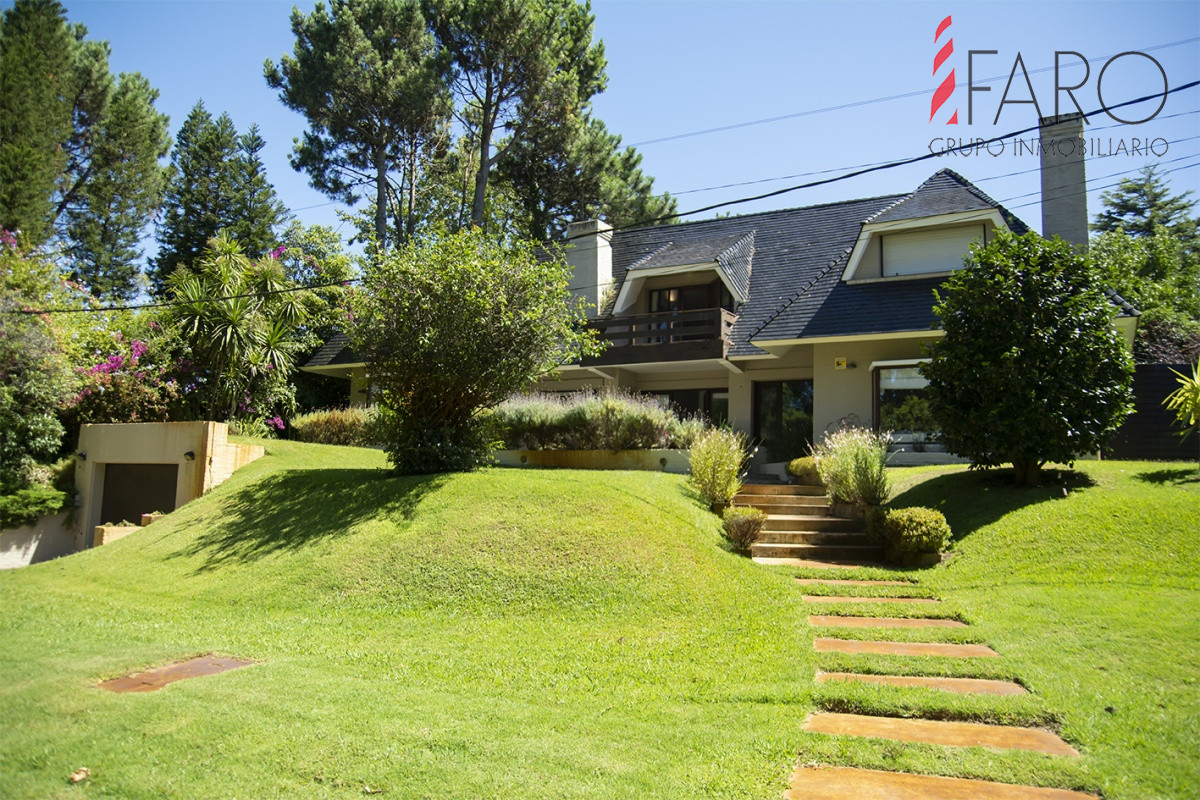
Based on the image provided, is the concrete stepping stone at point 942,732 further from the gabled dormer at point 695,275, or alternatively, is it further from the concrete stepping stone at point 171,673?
the gabled dormer at point 695,275

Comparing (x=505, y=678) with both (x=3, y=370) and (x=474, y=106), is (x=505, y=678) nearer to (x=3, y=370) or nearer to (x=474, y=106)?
(x=3, y=370)

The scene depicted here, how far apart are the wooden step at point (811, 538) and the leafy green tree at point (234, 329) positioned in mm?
12404

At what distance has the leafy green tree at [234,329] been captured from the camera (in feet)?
56.5

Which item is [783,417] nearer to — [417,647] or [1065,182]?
[1065,182]

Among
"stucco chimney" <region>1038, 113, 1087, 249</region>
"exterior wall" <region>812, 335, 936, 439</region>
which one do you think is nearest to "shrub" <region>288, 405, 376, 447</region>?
"exterior wall" <region>812, 335, 936, 439</region>

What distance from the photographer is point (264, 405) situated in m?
20.1

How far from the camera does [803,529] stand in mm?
12672

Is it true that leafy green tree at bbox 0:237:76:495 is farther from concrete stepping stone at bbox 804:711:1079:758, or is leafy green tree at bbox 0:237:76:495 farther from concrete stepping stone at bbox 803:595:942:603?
concrete stepping stone at bbox 804:711:1079:758

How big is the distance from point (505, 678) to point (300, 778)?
2.37 m

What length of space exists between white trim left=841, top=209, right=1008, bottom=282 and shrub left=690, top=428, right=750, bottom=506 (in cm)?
734

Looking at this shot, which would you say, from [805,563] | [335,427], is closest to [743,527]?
[805,563]

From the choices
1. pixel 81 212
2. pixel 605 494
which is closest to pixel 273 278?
pixel 605 494

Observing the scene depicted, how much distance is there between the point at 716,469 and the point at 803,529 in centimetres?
170

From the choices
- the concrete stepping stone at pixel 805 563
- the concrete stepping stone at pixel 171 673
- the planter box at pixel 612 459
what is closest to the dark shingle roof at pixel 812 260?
the planter box at pixel 612 459
